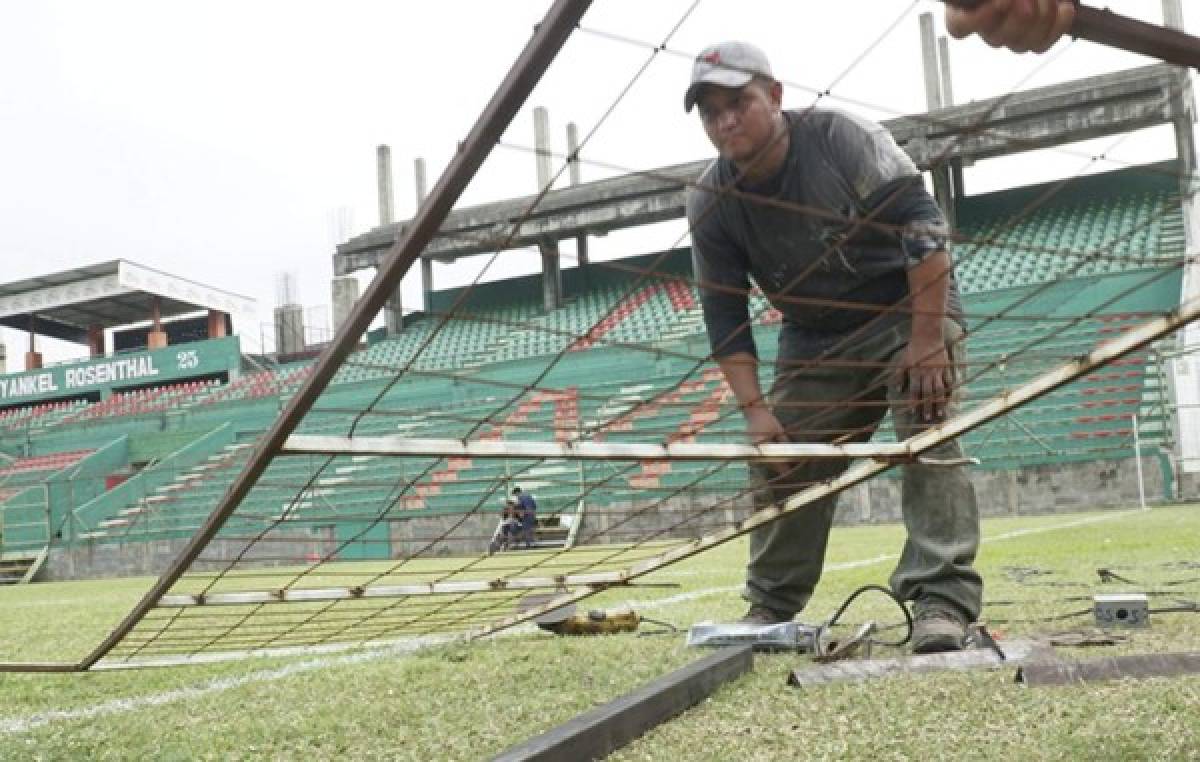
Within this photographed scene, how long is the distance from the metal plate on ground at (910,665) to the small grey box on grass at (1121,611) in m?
0.66

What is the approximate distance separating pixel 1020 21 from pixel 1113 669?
50.9 inches

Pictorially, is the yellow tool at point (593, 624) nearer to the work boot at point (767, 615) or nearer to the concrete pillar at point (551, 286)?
the work boot at point (767, 615)

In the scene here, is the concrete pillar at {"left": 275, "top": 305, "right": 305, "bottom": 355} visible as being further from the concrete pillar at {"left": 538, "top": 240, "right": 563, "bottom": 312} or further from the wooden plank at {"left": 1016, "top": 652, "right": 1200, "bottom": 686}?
the wooden plank at {"left": 1016, "top": 652, "right": 1200, "bottom": 686}

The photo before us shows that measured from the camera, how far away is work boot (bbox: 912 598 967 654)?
104 inches

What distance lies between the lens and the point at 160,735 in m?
2.30

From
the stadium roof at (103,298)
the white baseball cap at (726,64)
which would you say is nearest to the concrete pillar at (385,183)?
the stadium roof at (103,298)

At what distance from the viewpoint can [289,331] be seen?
3762 centimetres

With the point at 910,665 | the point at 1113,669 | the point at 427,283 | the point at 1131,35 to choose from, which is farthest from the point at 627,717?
the point at 427,283

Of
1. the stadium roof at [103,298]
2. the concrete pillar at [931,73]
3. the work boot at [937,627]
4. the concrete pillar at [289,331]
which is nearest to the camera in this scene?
the work boot at [937,627]

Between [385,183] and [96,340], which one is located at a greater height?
[385,183]

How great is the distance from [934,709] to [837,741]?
290mm

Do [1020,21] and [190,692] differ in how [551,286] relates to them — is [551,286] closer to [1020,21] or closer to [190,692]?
[190,692]

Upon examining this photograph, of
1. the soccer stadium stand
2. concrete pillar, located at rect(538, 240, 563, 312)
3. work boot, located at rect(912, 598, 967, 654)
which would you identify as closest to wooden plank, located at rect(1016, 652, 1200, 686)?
work boot, located at rect(912, 598, 967, 654)

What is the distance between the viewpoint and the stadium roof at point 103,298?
103ft
